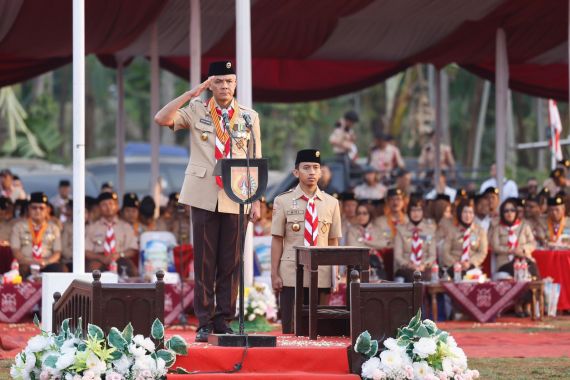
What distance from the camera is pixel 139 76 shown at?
44.0 meters

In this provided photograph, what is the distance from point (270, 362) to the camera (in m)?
9.20

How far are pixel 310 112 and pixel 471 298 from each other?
26442 millimetres

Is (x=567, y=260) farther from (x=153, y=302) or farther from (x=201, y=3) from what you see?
(x=153, y=302)

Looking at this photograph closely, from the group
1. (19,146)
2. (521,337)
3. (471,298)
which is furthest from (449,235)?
(19,146)

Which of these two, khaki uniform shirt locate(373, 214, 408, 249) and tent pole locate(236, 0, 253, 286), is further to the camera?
khaki uniform shirt locate(373, 214, 408, 249)

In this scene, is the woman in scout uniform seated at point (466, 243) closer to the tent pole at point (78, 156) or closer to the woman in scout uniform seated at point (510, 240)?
the woman in scout uniform seated at point (510, 240)

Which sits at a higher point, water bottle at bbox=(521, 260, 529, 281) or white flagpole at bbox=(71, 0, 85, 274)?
white flagpole at bbox=(71, 0, 85, 274)

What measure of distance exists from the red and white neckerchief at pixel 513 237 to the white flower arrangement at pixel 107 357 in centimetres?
812

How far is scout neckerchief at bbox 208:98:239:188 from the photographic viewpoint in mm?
9656

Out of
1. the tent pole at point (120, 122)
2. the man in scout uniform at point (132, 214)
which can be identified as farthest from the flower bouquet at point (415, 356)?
the tent pole at point (120, 122)

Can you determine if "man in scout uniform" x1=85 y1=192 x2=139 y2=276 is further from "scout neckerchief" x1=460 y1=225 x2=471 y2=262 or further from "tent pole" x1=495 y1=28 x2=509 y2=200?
"tent pole" x1=495 y1=28 x2=509 y2=200

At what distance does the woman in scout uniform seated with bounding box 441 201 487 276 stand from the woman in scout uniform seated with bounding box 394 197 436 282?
0.21 metres

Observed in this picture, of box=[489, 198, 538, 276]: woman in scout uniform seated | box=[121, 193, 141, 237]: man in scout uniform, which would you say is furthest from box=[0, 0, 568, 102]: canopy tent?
box=[489, 198, 538, 276]: woman in scout uniform seated

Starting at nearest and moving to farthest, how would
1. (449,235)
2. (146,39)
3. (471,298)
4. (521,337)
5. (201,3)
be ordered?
(521,337), (471,298), (449,235), (201,3), (146,39)
